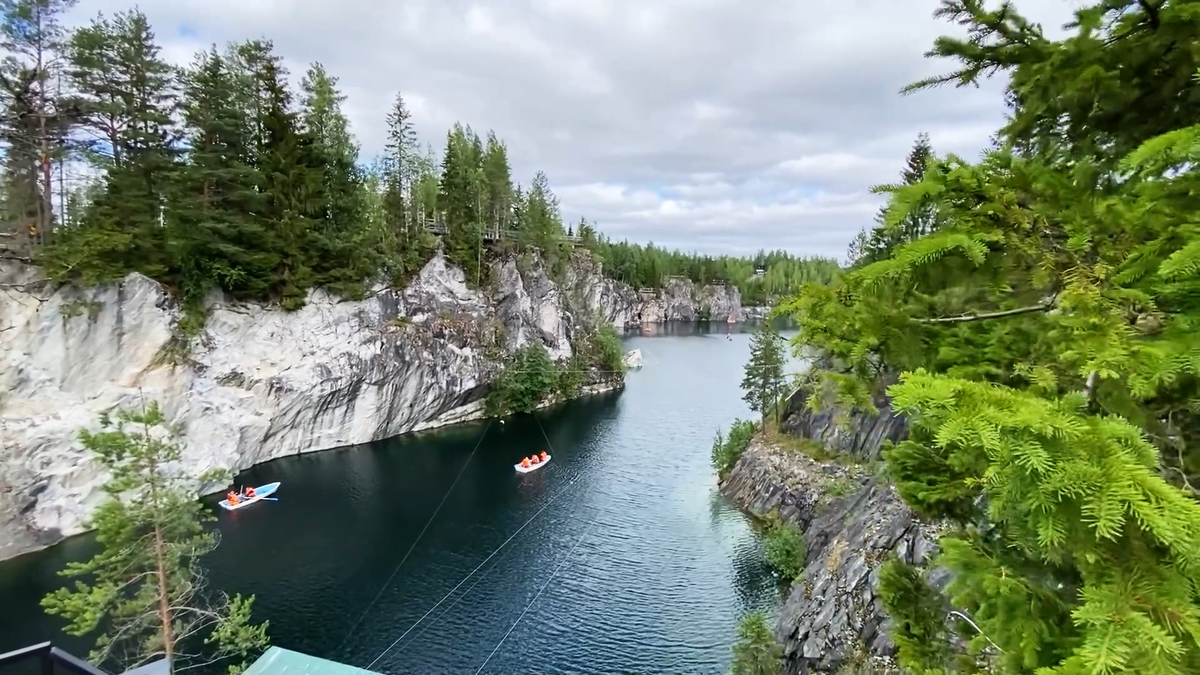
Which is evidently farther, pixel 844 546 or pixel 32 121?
pixel 32 121

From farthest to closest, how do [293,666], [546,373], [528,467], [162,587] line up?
[546,373] < [528,467] < [162,587] < [293,666]

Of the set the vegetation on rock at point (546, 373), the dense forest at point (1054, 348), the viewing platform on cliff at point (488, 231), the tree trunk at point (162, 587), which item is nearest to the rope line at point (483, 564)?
the tree trunk at point (162, 587)

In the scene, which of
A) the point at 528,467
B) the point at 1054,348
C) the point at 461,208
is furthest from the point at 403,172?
the point at 1054,348

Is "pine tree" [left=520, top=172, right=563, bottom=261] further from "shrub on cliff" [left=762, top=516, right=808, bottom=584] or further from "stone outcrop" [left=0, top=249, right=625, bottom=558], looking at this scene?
"shrub on cliff" [left=762, top=516, right=808, bottom=584]

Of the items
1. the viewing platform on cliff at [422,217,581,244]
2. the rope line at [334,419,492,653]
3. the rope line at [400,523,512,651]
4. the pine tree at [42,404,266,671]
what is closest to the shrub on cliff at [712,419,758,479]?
the rope line at [400,523,512,651]

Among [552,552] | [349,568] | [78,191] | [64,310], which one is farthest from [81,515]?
[78,191]

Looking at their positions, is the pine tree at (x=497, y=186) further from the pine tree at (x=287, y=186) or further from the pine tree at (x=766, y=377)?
the pine tree at (x=766, y=377)

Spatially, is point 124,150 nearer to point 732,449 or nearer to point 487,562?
point 487,562

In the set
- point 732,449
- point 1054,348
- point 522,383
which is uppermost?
point 1054,348
